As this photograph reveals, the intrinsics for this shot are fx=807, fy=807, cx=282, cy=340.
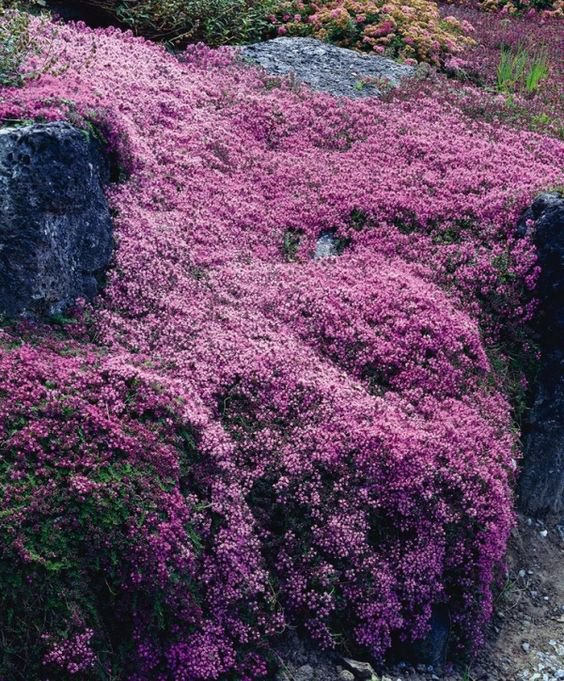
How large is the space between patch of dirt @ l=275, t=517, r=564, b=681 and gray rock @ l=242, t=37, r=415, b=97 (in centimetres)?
734

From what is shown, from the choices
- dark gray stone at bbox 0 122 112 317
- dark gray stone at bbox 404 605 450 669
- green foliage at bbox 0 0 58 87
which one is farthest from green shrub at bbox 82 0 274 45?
dark gray stone at bbox 404 605 450 669

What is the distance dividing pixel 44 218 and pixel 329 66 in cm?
780

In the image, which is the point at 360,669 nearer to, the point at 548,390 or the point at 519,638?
the point at 519,638

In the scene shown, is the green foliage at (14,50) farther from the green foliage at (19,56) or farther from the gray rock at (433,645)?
the gray rock at (433,645)

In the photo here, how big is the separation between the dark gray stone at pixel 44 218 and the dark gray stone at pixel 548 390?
453 centimetres

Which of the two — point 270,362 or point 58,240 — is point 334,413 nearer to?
point 270,362

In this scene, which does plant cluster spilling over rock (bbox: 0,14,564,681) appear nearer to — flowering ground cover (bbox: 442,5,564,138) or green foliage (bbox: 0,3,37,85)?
green foliage (bbox: 0,3,37,85)

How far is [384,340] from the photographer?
748 centimetres

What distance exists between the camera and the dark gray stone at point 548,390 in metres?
8.03

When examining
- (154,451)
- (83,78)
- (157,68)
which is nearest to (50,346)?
(154,451)

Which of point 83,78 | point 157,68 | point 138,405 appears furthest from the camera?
point 157,68

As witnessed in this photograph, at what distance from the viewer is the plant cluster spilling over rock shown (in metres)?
5.16

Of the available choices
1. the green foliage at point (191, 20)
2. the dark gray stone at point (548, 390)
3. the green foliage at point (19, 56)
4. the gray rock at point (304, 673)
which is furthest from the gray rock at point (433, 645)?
the green foliage at point (191, 20)

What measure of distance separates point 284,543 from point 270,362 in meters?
1.56
